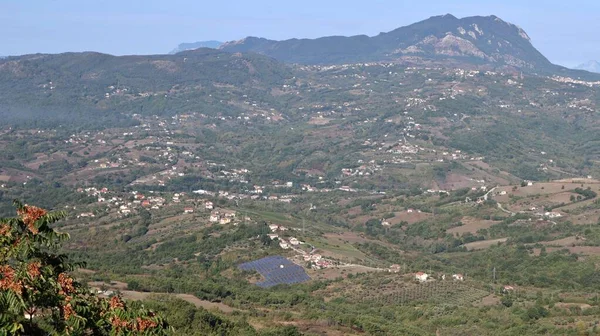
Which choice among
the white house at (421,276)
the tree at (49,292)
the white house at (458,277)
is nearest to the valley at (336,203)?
the white house at (458,277)

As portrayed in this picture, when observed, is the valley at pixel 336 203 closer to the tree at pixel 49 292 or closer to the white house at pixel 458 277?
the white house at pixel 458 277

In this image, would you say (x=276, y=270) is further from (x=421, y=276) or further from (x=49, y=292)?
(x=49, y=292)

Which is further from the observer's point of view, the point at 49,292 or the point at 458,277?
the point at 458,277

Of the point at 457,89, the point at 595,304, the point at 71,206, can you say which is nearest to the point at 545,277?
the point at 595,304

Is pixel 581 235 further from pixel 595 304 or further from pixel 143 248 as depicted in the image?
pixel 143 248

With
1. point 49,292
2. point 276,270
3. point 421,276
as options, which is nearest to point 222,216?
point 276,270
